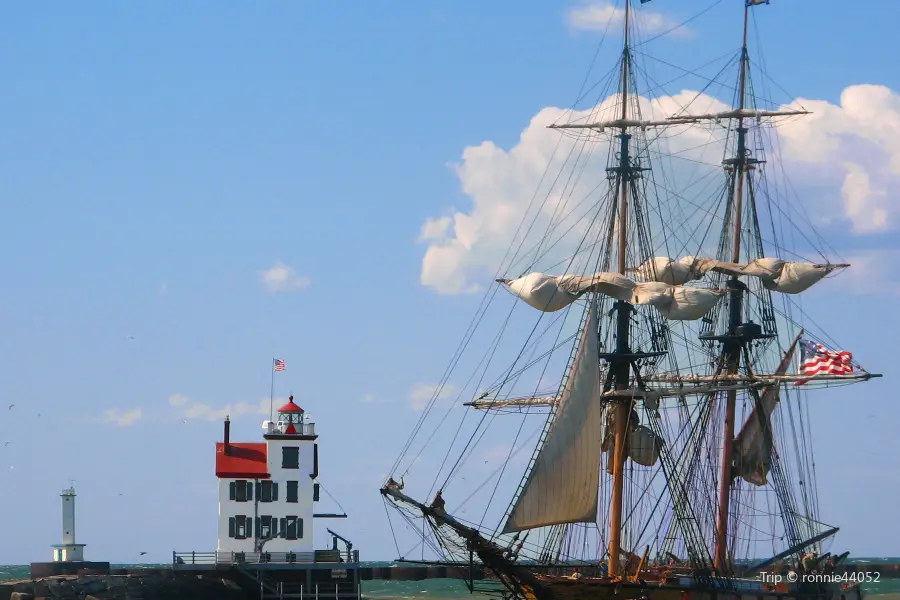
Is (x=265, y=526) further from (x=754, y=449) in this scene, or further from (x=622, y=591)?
(x=622, y=591)

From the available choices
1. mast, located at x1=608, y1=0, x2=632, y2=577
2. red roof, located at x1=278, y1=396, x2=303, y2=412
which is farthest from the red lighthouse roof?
mast, located at x1=608, y1=0, x2=632, y2=577

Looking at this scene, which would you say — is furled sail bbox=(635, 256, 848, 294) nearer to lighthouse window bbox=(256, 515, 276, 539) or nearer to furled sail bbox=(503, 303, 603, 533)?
furled sail bbox=(503, 303, 603, 533)

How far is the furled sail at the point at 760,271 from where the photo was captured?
91750mm

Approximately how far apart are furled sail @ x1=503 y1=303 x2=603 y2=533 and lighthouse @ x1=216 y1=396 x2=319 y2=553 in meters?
25.2

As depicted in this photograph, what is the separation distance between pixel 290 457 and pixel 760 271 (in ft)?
92.4

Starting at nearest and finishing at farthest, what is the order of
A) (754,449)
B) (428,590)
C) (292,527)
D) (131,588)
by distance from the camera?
(131,588) → (754,449) → (292,527) → (428,590)

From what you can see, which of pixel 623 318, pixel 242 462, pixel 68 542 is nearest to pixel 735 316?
pixel 623 318

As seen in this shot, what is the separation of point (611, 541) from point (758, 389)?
1791 centimetres

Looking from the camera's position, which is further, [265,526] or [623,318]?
[265,526]

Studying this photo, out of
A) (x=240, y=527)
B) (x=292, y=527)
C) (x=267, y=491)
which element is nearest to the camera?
(x=292, y=527)

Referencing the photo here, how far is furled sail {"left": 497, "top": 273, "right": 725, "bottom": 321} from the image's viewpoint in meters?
81.6

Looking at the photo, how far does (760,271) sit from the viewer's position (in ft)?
309

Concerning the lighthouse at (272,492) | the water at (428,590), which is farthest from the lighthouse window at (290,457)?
the water at (428,590)

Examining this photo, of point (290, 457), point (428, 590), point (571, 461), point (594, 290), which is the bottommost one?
point (428, 590)
